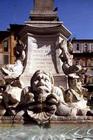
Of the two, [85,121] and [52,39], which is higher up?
[52,39]

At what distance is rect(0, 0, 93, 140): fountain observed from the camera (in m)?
11.6

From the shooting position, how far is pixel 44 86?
12305mm

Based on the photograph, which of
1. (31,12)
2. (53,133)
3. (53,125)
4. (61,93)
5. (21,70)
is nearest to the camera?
(53,133)

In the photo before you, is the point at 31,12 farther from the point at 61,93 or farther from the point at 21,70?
the point at 61,93

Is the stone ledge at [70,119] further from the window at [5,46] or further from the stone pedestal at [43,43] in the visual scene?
the window at [5,46]

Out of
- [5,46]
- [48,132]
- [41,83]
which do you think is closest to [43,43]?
[41,83]

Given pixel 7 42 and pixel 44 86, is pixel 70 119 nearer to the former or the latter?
pixel 44 86

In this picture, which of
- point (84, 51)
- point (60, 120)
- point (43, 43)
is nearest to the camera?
point (60, 120)

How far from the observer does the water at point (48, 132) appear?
1055 centimetres

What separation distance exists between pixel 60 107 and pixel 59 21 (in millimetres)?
4391

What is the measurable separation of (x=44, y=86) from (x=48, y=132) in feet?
5.30

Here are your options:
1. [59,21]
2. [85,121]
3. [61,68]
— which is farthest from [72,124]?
[59,21]

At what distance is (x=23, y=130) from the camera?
1118 cm

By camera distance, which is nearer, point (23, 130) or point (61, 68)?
point (23, 130)
